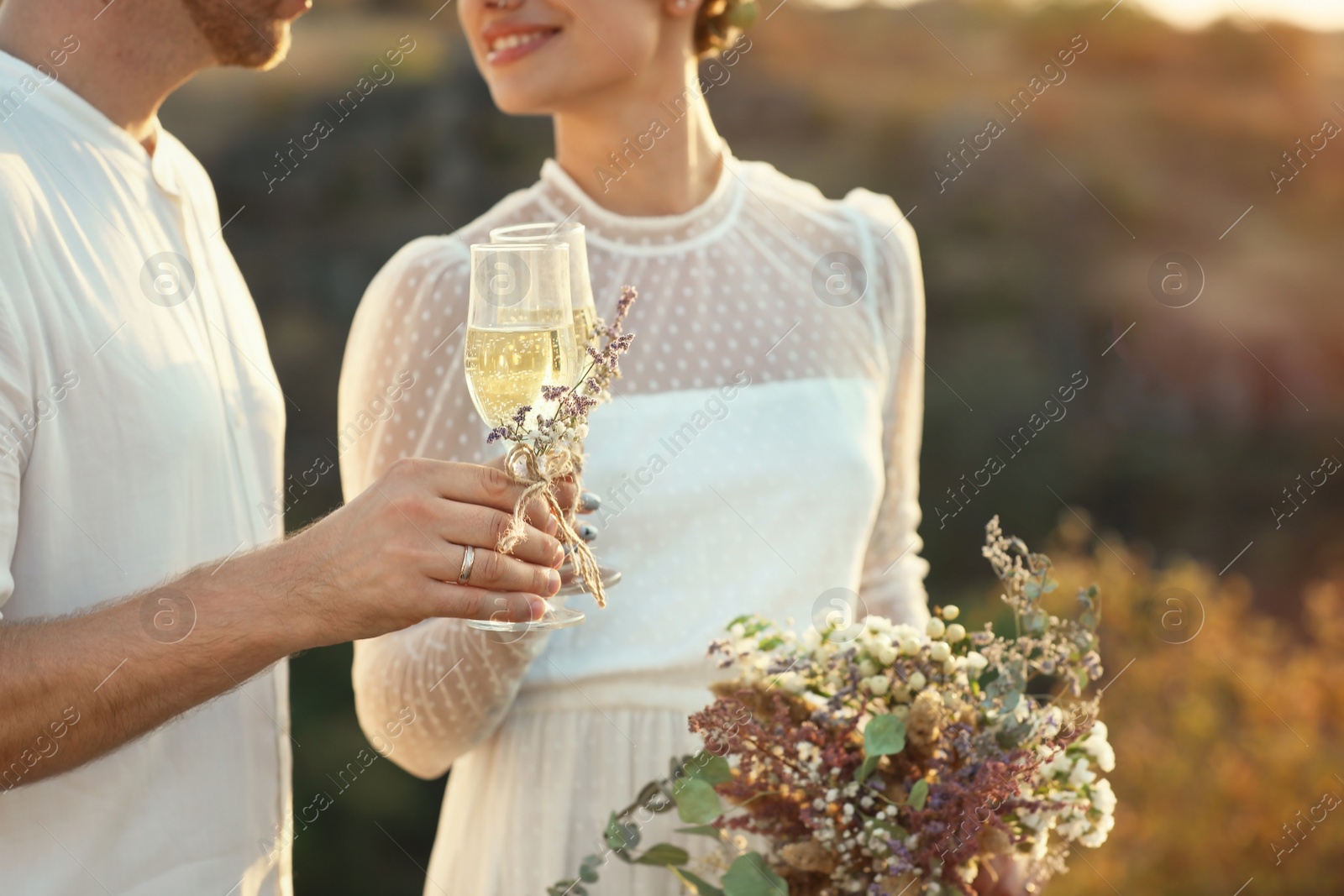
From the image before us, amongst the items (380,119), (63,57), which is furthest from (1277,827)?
(380,119)

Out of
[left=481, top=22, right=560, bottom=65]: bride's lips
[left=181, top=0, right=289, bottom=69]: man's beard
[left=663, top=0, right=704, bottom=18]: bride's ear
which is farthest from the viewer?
[left=663, top=0, right=704, bottom=18]: bride's ear

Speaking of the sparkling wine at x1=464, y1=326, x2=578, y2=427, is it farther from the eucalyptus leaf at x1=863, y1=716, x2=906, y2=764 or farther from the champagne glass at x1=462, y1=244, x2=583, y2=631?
the eucalyptus leaf at x1=863, y1=716, x2=906, y2=764

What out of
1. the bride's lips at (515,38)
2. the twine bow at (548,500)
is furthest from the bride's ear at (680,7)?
the twine bow at (548,500)

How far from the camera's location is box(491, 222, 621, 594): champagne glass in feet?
5.32

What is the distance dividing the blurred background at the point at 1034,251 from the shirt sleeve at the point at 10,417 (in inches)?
181

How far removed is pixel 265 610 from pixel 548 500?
378mm

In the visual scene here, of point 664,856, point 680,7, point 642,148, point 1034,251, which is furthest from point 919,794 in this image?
point 1034,251

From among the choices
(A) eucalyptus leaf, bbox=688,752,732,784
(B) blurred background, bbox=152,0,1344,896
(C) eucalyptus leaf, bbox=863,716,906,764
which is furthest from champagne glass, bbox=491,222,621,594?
(B) blurred background, bbox=152,0,1344,896

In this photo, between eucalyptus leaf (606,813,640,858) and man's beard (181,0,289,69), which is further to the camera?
man's beard (181,0,289,69)

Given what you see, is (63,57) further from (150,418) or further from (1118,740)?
(1118,740)

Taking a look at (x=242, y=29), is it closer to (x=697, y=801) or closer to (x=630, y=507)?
(x=630, y=507)

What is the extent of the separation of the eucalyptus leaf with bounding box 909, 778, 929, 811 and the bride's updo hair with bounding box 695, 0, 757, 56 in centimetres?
161

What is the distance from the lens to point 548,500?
152 cm

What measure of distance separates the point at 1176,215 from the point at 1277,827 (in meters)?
3.97
